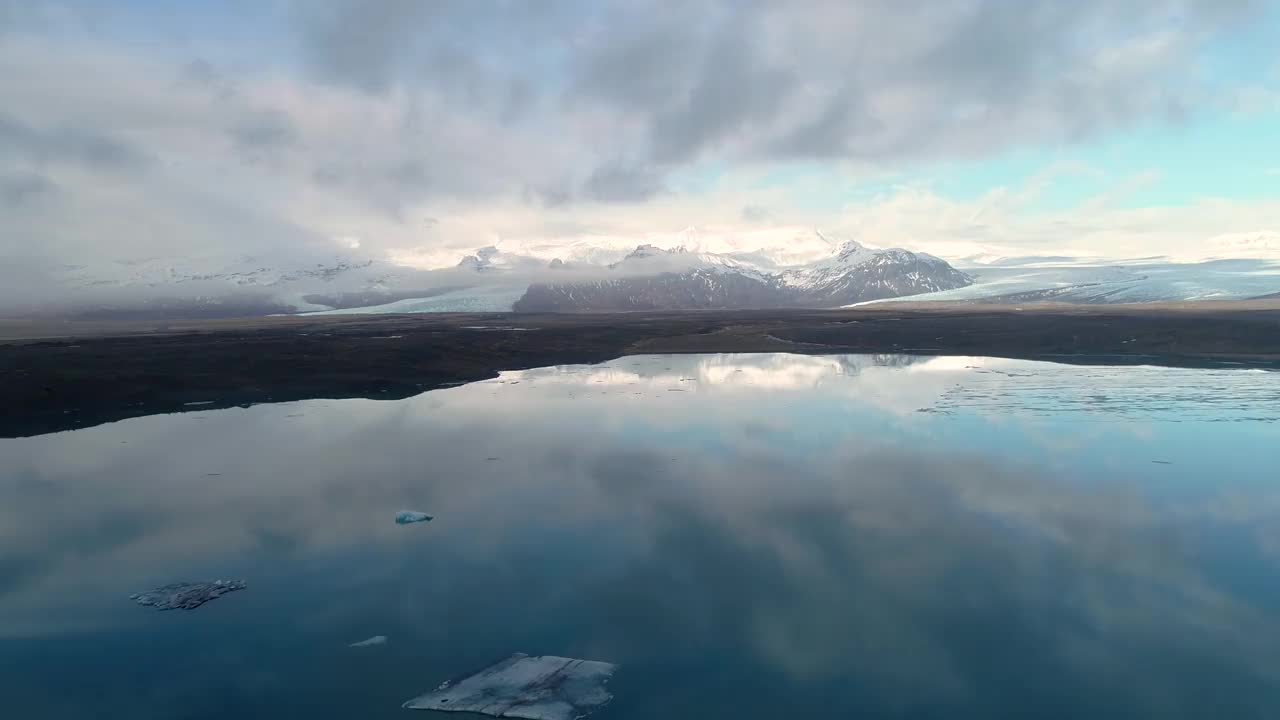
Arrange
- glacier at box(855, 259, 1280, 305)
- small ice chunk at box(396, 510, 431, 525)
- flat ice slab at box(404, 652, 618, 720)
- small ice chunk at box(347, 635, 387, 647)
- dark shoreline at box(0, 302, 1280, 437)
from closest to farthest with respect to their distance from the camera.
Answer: flat ice slab at box(404, 652, 618, 720)
small ice chunk at box(347, 635, 387, 647)
small ice chunk at box(396, 510, 431, 525)
dark shoreline at box(0, 302, 1280, 437)
glacier at box(855, 259, 1280, 305)

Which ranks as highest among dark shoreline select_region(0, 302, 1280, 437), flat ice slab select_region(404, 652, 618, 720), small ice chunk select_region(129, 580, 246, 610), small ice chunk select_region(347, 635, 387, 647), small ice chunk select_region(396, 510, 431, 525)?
dark shoreline select_region(0, 302, 1280, 437)

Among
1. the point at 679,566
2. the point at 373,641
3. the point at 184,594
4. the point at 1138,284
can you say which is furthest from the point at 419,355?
the point at 1138,284

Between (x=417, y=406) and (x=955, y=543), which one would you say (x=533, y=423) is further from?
(x=955, y=543)

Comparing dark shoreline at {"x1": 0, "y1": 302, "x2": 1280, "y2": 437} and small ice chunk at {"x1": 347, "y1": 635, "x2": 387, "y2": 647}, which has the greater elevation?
dark shoreline at {"x1": 0, "y1": 302, "x2": 1280, "y2": 437}

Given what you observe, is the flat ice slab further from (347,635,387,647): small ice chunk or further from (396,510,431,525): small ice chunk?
(396,510,431,525): small ice chunk

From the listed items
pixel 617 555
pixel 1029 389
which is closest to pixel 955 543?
pixel 617 555

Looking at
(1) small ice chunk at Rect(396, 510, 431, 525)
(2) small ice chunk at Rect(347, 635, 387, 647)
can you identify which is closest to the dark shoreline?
(1) small ice chunk at Rect(396, 510, 431, 525)
